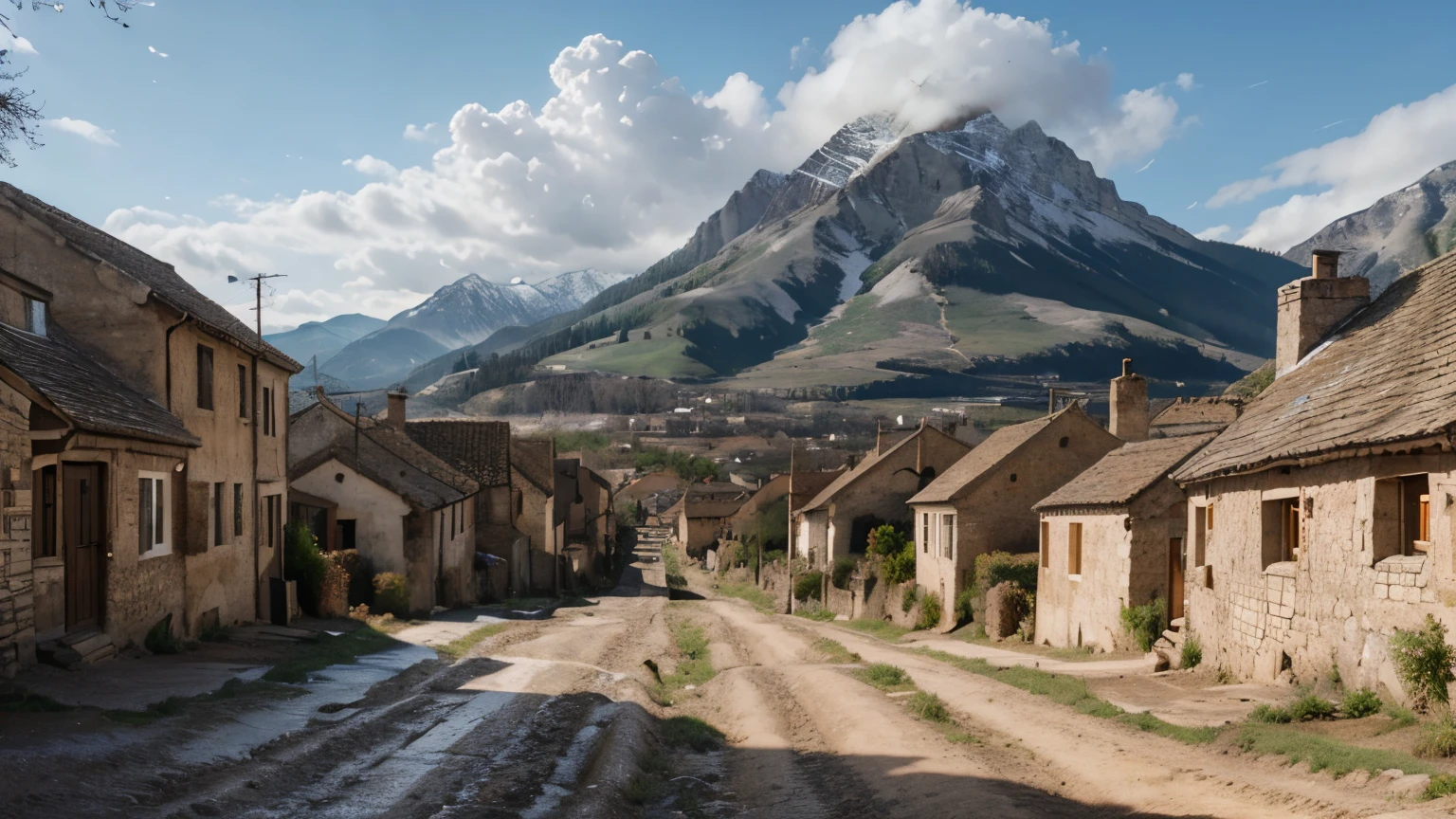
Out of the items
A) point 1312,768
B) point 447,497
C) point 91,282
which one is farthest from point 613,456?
point 1312,768

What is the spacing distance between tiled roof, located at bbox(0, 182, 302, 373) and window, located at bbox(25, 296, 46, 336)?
1.72m

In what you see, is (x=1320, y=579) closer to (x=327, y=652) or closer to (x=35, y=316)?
(x=327, y=652)

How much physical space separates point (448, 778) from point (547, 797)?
1143mm

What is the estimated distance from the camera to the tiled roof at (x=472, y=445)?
49250 mm

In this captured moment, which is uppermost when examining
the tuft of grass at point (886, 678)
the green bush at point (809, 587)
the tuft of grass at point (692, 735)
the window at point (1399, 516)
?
the window at point (1399, 516)

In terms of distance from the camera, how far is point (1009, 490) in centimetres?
3803

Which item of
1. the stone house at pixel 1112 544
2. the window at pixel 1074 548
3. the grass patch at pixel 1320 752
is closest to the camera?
the grass patch at pixel 1320 752

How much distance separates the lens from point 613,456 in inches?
6609

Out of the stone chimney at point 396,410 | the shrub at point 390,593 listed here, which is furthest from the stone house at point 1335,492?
the stone chimney at point 396,410

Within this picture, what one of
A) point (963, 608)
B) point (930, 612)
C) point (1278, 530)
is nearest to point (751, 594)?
point (930, 612)

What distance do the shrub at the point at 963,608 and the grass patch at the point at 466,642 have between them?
13.8 m

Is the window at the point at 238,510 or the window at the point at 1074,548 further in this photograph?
the window at the point at 1074,548

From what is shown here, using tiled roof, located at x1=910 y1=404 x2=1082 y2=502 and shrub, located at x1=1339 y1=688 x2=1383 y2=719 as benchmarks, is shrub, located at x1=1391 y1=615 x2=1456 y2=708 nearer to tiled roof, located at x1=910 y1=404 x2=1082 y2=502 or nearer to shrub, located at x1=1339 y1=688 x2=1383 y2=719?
shrub, located at x1=1339 y1=688 x2=1383 y2=719

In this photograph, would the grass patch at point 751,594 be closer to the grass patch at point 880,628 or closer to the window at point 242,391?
A: the grass patch at point 880,628
